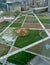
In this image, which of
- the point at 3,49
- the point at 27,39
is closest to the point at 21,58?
the point at 3,49

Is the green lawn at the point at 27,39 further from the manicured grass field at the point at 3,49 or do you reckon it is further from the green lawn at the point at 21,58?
the green lawn at the point at 21,58

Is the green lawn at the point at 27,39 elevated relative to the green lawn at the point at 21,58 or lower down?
lower down

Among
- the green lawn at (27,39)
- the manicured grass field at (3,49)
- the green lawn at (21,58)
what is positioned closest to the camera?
the green lawn at (21,58)

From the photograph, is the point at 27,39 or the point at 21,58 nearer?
the point at 21,58

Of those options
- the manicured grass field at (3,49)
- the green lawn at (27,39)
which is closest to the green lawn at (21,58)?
the manicured grass field at (3,49)

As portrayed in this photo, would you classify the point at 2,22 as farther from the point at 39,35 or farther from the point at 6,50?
the point at 6,50

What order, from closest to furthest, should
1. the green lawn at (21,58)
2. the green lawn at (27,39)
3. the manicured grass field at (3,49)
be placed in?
the green lawn at (21,58) < the manicured grass field at (3,49) < the green lawn at (27,39)

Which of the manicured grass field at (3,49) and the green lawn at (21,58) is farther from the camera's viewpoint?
the manicured grass field at (3,49)

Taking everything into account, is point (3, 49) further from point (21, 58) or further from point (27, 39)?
point (27, 39)

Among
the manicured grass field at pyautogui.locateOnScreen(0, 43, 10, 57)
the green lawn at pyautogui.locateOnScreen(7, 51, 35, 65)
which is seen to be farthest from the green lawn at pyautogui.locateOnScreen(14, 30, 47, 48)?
the green lawn at pyautogui.locateOnScreen(7, 51, 35, 65)
